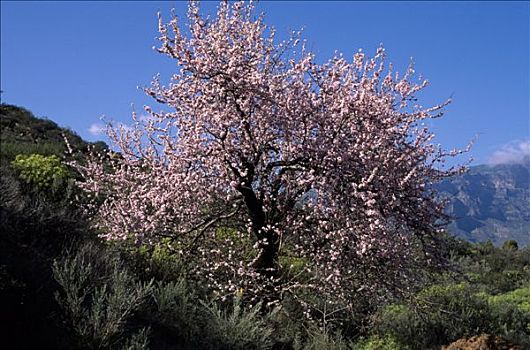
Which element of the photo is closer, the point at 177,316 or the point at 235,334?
the point at 235,334

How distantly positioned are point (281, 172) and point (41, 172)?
704 centimetres

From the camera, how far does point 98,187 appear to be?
10.5m

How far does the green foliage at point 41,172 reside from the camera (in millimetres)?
13383

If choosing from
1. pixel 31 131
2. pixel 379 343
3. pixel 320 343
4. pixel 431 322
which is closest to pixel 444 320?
pixel 431 322

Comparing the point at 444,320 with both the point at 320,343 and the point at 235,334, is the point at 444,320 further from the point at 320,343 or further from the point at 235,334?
the point at 235,334

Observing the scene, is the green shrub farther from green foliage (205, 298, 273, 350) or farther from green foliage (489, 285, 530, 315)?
green foliage (489, 285, 530, 315)

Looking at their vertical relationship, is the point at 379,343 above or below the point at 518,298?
below

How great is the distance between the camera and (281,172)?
9.52 metres

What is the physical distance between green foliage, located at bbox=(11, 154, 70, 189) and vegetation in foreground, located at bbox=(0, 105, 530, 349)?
27 millimetres

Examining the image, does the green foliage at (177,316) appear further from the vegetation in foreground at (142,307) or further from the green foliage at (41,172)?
the green foliage at (41,172)

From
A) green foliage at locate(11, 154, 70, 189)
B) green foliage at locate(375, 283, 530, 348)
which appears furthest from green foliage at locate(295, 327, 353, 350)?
green foliage at locate(11, 154, 70, 189)

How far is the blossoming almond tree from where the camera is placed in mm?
8594

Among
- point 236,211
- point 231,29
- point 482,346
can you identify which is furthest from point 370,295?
point 231,29

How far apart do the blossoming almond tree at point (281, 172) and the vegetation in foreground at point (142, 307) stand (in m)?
0.52
